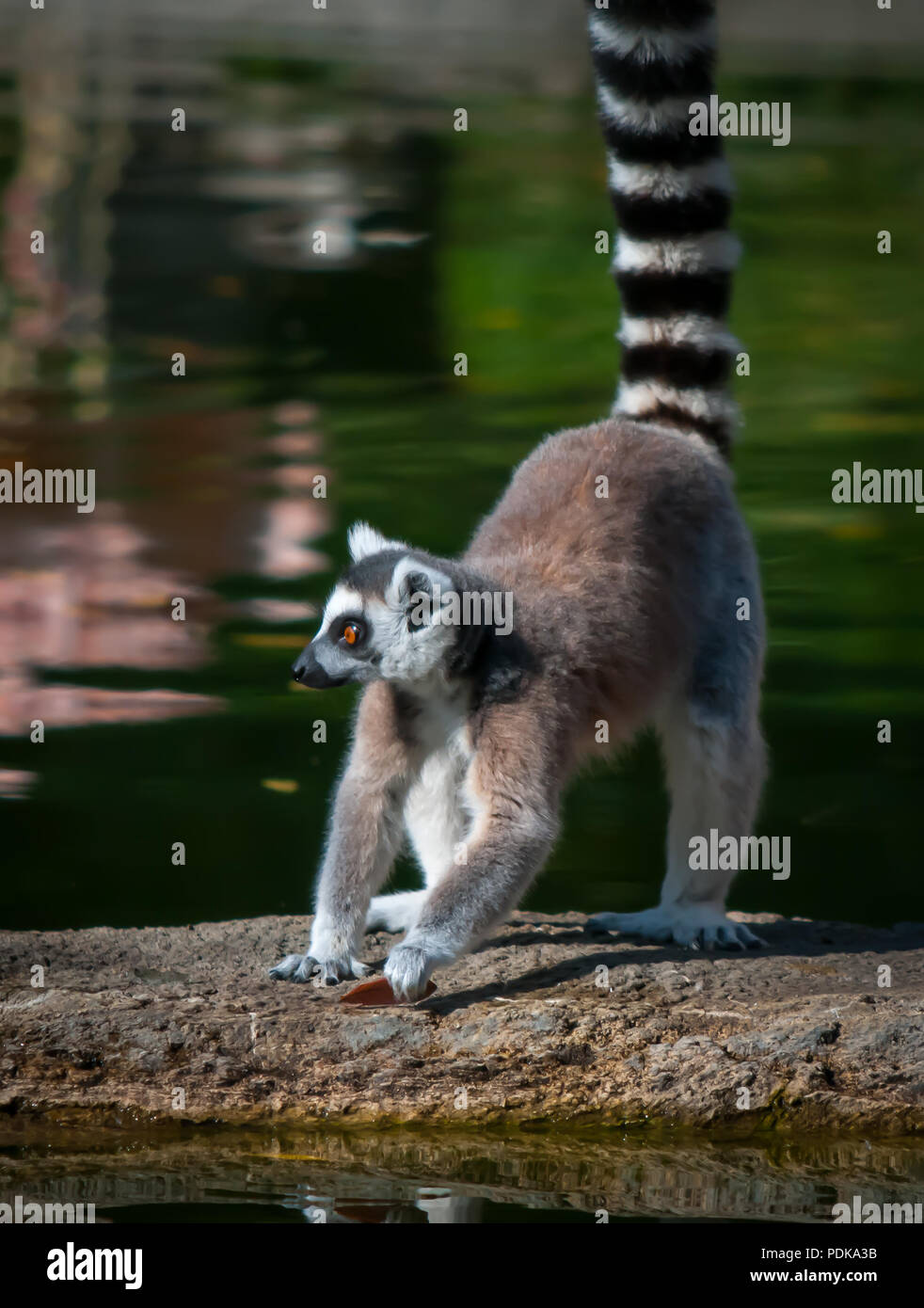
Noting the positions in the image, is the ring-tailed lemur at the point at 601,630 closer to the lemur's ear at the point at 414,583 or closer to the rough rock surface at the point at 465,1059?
the lemur's ear at the point at 414,583

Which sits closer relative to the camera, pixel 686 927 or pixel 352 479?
pixel 686 927

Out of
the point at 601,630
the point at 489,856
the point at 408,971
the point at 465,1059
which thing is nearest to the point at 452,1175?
the point at 465,1059

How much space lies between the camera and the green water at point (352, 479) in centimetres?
673

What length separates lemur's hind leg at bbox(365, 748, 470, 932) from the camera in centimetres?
520

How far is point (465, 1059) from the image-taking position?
4594mm

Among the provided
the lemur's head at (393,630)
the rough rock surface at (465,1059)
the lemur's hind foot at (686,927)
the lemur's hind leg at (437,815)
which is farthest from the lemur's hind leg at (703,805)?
the lemur's head at (393,630)

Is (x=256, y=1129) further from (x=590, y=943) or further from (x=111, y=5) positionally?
(x=111, y=5)

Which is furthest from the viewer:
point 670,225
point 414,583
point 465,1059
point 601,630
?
point 670,225

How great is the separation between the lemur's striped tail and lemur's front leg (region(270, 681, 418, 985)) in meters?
1.72

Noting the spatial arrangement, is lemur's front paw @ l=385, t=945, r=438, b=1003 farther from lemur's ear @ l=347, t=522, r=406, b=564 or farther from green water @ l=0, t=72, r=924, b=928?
green water @ l=0, t=72, r=924, b=928

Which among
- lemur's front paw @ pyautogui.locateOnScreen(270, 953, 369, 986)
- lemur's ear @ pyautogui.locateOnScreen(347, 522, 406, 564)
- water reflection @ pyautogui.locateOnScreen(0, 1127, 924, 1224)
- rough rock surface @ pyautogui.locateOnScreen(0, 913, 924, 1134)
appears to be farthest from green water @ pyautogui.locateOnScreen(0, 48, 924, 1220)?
lemur's ear @ pyautogui.locateOnScreen(347, 522, 406, 564)

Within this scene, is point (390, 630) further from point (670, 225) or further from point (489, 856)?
point (670, 225)

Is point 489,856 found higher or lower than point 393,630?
lower

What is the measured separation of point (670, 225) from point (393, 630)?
81.6 inches
